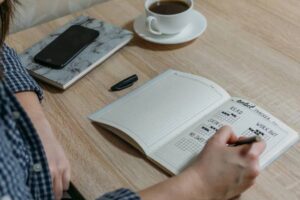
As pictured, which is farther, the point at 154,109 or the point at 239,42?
the point at 239,42

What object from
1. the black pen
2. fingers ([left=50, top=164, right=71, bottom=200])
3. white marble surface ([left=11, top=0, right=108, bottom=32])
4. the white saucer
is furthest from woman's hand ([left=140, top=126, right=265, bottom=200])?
white marble surface ([left=11, top=0, right=108, bottom=32])

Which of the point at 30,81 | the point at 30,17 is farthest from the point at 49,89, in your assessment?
the point at 30,17

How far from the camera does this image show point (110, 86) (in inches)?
36.6

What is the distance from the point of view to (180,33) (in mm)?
1049

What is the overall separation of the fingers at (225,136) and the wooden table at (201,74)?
7 centimetres

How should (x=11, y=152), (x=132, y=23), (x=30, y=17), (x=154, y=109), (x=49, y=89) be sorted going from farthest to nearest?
(x=30, y=17) → (x=132, y=23) → (x=49, y=89) → (x=154, y=109) → (x=11, y=152)

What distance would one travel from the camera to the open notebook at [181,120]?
0.76m

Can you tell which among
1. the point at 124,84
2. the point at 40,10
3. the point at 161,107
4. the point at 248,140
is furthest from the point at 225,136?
the point at 40,10

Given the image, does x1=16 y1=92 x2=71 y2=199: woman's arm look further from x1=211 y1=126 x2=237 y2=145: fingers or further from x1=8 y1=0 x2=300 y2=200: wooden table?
x1=211 y1=126 x2=237 y2=145: fingers

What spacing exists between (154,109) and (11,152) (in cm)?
27

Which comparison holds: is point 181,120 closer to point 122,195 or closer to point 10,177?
point 122,195

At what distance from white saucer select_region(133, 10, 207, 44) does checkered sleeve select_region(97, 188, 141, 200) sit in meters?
0.44

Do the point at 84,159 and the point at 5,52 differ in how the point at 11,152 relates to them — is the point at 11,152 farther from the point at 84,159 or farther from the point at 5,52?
the point at 5,52

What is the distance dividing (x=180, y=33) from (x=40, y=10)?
0.42 m
